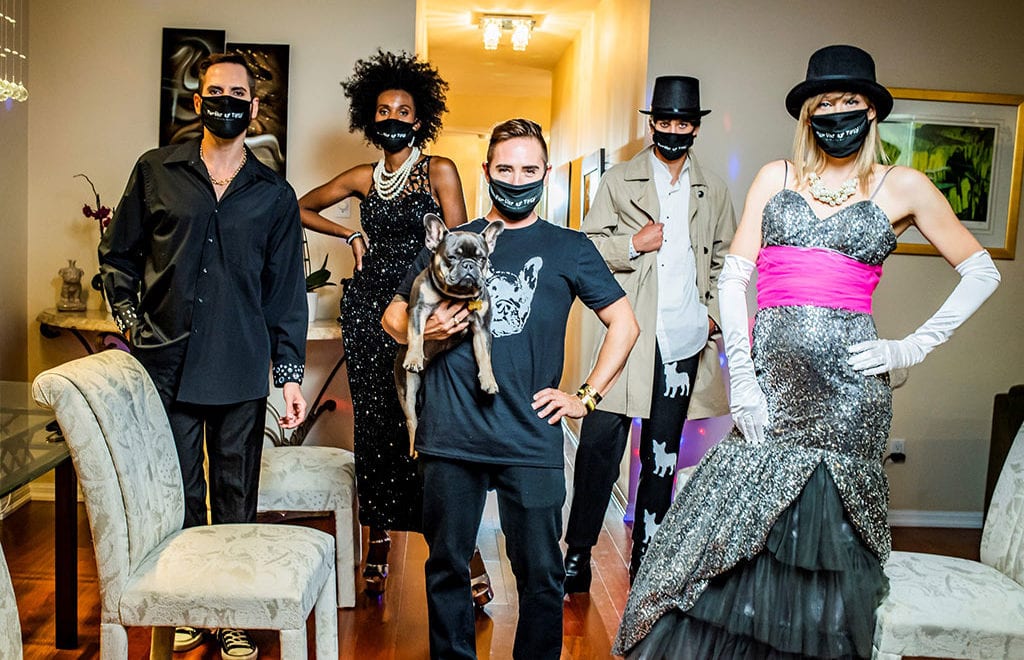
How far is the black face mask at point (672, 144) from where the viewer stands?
3055mm

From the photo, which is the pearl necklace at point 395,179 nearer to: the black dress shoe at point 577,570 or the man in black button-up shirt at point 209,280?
the man in black button-up shirt at point 209,280

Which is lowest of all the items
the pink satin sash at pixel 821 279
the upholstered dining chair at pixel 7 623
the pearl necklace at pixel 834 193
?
the upholstered dining chair at pixel 7 623

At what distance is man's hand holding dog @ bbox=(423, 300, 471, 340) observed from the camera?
6.55 feet

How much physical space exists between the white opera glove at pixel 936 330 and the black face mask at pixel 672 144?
1.08 meters

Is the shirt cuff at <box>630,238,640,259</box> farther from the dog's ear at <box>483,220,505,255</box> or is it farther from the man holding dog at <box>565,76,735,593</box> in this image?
the dog's ear at <box>483,220,505,255</box>

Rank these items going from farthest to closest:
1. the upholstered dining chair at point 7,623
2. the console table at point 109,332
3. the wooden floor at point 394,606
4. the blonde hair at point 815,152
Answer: the console table at point 109,332 → the wooden floor at point 394,606 → the blonde hair at point 815,152 → the upholstered dining chair at point 7,623

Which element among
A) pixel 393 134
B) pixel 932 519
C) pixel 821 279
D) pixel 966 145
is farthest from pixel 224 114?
pixel 932 519

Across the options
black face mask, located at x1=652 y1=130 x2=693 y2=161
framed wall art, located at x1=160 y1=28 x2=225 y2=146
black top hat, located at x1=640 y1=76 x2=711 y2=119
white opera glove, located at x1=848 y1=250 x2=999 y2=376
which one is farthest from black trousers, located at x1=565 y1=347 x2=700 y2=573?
framed wall art, located at x1=160 y1=28 x2=225 y2=146

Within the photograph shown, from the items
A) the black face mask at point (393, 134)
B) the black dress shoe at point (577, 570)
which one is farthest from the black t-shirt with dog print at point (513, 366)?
the black dress shoe at point (577, 570)

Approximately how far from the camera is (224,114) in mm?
2504

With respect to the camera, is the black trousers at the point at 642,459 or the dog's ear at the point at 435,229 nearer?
the dog's ear at the point at 435,229

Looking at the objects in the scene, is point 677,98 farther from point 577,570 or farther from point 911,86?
point 911,86

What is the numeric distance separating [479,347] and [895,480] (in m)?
2.94

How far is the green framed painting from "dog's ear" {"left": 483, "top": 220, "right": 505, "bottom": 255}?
2663mm
